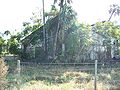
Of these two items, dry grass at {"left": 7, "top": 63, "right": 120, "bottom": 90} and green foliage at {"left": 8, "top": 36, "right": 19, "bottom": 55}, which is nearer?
dry grass at {"left": 7, "top": 63, "right": 120, "bottom": 90}

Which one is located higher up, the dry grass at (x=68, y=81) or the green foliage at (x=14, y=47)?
the green foliage at (x=14, y=47)

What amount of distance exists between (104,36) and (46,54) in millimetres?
6709

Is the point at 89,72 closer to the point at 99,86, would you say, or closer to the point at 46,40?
the point at 99,86

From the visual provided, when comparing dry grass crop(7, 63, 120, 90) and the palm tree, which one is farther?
the palm tree

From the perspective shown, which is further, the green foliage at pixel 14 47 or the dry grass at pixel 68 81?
the green foliage at pixel 14 47

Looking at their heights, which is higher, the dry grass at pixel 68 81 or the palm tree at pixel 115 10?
the palm tree at pixel 115 10

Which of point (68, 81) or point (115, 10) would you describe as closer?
point (68, 81)

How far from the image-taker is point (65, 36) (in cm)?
3850

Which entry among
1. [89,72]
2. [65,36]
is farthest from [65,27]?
[89,72]

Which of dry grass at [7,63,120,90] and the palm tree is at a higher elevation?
the palm tree

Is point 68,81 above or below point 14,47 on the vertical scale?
below

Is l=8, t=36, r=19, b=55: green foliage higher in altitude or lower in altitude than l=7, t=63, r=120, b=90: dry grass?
higher

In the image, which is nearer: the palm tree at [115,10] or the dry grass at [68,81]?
the dry grass at [68,81]

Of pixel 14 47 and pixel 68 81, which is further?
pixel 14 47
